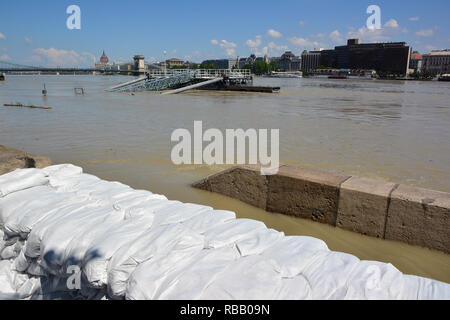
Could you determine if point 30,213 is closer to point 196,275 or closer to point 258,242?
point 196,275

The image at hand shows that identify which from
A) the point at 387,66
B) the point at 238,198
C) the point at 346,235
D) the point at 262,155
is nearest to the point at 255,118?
the point at 262,155

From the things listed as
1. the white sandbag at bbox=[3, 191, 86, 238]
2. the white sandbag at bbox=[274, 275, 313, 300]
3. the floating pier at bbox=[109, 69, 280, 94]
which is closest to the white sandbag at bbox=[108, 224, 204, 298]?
the white sandbag at bbox=[274, 275, 313, 300]

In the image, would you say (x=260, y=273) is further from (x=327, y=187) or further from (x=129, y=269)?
(x=327, y=187)

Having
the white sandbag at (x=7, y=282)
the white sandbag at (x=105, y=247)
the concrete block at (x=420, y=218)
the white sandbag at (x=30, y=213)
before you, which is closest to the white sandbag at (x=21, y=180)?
the white sandbag at (x=30, y=213)

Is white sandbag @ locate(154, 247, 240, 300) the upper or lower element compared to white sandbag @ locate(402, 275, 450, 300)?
upper

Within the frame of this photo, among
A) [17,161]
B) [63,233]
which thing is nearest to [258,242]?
[63,233]

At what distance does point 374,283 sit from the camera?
2066 millimetres

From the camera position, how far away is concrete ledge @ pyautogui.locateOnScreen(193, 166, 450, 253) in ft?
11.1

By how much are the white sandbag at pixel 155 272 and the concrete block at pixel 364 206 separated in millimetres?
2055

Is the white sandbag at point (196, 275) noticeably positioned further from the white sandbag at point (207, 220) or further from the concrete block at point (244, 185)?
the concrete block at point (244, 185)

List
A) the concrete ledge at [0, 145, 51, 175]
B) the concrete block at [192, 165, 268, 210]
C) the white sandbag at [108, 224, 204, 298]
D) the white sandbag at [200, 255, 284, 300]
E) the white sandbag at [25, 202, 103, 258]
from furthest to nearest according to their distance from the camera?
1. the concrete block at [192, 165, 268, 210]
2. the concrete ledge at [0, 145, 51, 175]
3. the white sandbag at [25, 202, 103, 258]
4. the white sandbag at [108, 224, 204, 298]
5. the white sandbag at [200, 255, 284, 300]

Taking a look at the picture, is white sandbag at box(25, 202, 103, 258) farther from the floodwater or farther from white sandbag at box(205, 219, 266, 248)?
the floodwater

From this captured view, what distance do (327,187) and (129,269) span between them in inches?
96.2

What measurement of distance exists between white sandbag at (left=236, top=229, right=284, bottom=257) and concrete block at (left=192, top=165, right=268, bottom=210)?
5.75ft
